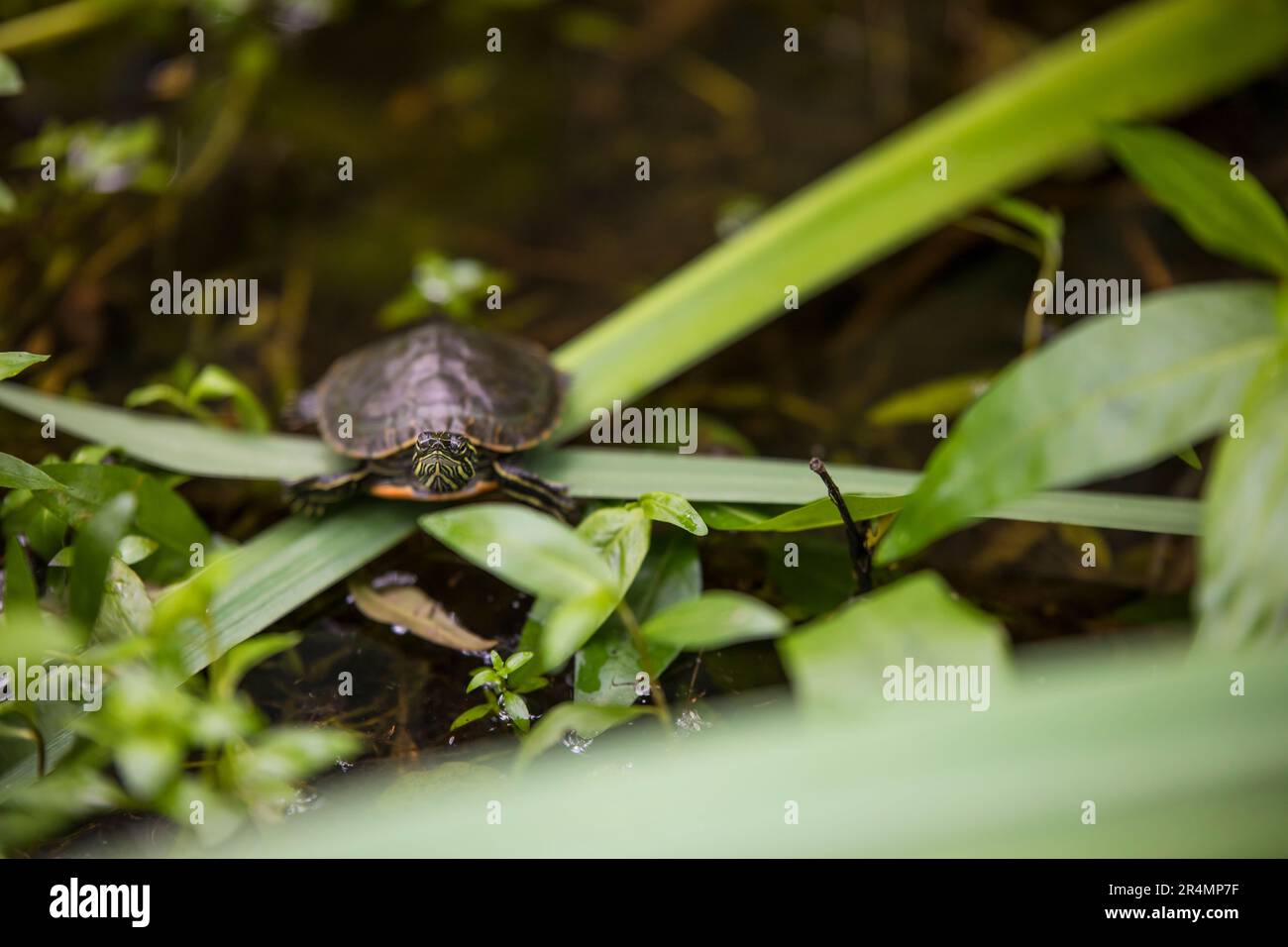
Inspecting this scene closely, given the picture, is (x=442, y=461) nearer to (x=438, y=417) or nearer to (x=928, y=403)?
(x=438, y=417)

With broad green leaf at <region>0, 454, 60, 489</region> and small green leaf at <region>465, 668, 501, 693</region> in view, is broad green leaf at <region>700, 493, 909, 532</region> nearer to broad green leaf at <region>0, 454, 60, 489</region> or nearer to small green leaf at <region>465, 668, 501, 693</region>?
small green leaf at <region>465, 668, 501, 693</region>

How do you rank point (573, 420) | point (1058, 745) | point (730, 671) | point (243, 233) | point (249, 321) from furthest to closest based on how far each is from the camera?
1. point (243, 233)
2. point (249, 321)
3. point (573, 420)
4. point (730, 671)
5. point (1058, 745)

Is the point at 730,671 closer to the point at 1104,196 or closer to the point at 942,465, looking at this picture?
the point at 942,465

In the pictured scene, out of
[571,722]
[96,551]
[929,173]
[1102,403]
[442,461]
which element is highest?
[929,173]

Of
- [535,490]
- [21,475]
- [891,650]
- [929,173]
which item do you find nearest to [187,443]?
[21,475]

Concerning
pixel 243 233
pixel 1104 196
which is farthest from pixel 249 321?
pixel 1104 196

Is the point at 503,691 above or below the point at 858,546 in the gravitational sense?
below

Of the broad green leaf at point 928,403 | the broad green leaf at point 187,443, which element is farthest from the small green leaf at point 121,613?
the broad green leaf at point 928,403

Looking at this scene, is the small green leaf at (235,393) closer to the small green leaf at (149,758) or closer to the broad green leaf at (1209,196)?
the small green leaf at (149,758)
